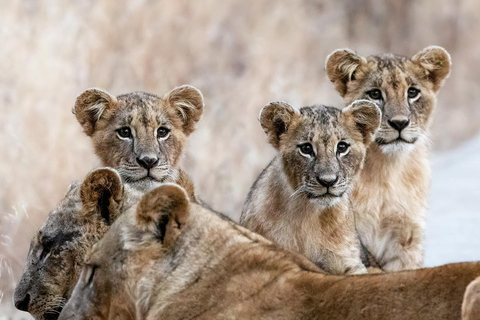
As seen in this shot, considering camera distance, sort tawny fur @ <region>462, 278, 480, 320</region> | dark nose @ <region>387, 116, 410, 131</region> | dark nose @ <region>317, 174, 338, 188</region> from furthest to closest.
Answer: dark nose @ <region>387, 116, 410, 131</region>, dark nose @ <region>317, 174, 338, 188</region>, tawny fur @ <region>462, 278, 480, 320</region>

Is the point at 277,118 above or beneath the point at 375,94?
beneath

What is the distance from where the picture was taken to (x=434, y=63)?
25.2 feet

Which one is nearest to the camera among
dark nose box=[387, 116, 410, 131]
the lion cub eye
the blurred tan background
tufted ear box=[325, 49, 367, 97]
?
the lion cub eye

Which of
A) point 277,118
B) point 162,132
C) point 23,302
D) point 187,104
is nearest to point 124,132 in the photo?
point 162,132

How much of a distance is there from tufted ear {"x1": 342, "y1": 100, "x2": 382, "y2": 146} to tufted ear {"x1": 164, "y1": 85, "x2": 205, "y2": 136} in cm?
112

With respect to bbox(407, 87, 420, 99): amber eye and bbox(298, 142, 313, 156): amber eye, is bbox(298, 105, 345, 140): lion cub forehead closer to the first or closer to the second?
bbox(298, 142, 313, 156): amber eye

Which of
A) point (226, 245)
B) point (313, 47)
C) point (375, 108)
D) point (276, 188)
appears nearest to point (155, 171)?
point (276, 188)

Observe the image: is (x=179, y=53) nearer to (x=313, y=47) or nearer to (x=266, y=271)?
(x=313, y=47)

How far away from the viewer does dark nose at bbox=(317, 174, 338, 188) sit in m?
6.34

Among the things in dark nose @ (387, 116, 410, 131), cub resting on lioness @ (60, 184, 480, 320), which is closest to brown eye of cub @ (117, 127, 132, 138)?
dark nose @ (387, 116, 410, 131)

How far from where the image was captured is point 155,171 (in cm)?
670

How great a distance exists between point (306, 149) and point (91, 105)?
1.49m

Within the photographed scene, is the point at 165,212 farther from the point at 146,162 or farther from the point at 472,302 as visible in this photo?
the point at 146,162

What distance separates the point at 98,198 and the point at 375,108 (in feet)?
7.75
